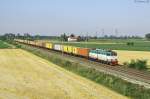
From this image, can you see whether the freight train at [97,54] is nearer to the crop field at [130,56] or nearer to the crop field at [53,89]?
the crop field at [130,56]

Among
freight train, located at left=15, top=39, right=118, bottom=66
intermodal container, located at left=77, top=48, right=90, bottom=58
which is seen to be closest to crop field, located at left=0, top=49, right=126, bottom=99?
freight train, located at left=15, top=39, right=118, bottom=66

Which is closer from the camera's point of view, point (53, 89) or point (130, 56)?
point (53, 89)

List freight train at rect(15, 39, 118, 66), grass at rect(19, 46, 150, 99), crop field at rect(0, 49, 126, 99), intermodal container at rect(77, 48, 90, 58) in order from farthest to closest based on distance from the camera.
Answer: intermodal container at rect(77, 48, 90, 58)
freight train at rect(15, 39, 118, 66)
grass at rect(19, 46, 150, 99)
crop field at rect(0, 49, 126, 99)

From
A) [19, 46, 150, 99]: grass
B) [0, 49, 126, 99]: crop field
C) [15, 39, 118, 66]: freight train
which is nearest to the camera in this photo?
[0, 49, 126, 99]: crop field

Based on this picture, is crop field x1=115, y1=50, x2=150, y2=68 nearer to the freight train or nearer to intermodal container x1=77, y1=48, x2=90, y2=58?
the freight train

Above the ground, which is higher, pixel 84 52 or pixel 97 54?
pixel 97 54

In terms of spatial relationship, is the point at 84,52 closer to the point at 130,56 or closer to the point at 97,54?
the point at 97,54

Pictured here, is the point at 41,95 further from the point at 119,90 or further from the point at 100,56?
the point at 100,56

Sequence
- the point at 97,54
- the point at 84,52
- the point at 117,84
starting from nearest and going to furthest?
the point at 117,84 → the point at 97,54 → the point at 84,52

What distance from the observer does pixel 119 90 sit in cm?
3058

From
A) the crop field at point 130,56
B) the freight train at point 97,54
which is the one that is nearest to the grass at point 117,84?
the freight train at point 97,54

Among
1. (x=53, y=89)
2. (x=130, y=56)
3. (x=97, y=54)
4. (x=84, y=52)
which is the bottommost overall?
(x=130, y=56)

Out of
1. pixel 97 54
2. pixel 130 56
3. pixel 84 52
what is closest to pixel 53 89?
pixel 97 54

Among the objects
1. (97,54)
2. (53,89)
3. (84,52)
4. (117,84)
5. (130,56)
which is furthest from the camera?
(130,56)
